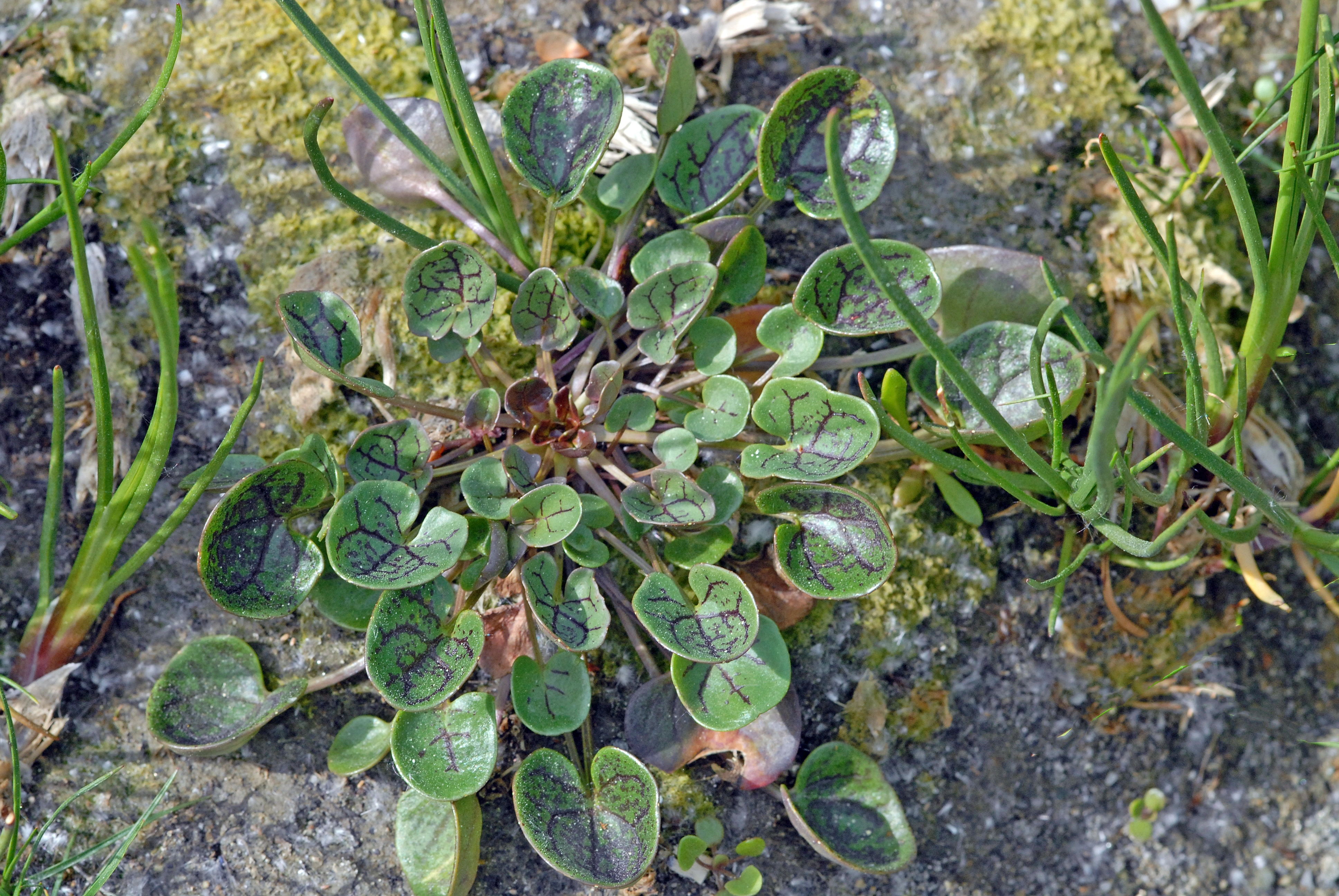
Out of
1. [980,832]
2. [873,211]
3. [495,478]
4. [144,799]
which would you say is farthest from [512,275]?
[980,832]

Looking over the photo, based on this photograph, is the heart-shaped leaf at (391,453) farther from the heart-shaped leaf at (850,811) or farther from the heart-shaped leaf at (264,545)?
the heart-shaped leaf at (850,811)

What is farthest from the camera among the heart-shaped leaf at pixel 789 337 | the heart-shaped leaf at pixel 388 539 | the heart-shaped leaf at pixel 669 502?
the heart-shaped leaf at pixel 789 337

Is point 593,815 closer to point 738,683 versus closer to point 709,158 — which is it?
point 738,683

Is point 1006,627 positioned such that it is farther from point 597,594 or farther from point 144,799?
point 144,799

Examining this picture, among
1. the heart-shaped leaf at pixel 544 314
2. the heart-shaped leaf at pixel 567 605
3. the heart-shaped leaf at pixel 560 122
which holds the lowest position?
the heart-shaped leaf at pixel 567 605

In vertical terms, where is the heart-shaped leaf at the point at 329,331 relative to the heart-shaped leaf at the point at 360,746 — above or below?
above

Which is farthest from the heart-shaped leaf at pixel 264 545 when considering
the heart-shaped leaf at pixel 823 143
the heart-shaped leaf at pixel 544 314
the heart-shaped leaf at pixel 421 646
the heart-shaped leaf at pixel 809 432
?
the heart-shaped leaf at pixel 823 143

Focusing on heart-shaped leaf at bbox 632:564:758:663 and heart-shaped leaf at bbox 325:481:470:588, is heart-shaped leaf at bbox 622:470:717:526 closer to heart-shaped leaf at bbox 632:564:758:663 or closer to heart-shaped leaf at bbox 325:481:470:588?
heart-shaped leaf at bbox 632:564:758:663
